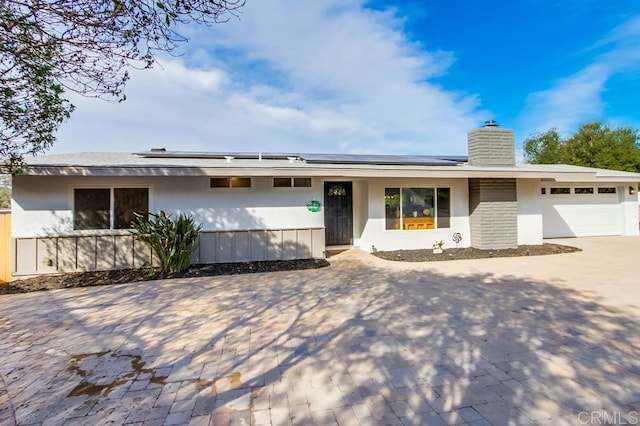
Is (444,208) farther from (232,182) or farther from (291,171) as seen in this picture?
(232,182)

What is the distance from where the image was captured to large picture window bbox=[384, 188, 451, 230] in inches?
363

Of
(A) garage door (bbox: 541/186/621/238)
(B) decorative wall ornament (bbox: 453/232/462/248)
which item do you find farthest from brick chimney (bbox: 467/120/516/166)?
(A) garage door (bbox: 541/186/621/238)

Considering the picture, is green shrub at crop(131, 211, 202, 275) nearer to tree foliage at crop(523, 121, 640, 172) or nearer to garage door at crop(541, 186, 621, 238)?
garage door at crop(541, 186, 621, 238)

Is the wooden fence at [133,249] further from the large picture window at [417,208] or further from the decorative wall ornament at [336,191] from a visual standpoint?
the large picture window at [417,208]

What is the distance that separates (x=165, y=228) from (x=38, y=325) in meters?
2.97

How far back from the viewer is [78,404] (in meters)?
2.34

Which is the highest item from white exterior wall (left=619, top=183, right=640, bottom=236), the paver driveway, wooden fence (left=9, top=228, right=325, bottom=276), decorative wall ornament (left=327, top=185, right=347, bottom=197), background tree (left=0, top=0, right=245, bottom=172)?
background tree (left=0, top=0, right=245, bottom=172)

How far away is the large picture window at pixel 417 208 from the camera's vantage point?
9.22 m

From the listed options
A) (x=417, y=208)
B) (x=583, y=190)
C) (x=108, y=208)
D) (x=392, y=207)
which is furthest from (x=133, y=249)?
(x=583, y=190)

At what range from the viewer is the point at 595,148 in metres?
27.7

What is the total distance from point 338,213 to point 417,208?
97.1 inches

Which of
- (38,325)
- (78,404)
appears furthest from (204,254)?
(78,404)

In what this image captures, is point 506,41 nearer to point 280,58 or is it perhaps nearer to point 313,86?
point 313,86

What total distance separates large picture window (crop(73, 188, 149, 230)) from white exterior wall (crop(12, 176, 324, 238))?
130 millimetres
